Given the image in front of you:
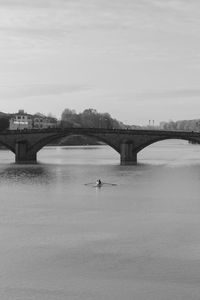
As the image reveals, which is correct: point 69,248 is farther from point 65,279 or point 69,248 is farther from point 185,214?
point 185,214

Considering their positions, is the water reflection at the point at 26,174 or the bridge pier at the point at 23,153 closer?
the water reflection at the point at 26,174

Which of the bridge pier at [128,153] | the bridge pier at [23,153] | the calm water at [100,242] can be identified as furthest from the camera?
the bridge pier at [23,153]

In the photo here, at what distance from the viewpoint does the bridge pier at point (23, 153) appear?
9519 cm

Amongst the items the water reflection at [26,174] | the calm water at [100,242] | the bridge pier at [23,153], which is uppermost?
the bridge pier at [23,153]

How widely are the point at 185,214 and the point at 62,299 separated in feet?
62.9

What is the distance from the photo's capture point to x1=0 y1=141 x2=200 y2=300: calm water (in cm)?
2391

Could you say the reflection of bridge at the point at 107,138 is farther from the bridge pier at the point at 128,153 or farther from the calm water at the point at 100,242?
the calm water at the point at 100,242

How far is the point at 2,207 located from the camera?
43.8 metres

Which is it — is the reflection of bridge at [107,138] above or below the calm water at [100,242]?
above

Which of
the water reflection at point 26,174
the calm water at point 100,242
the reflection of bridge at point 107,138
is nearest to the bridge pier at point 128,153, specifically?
the reflection of bridge at point 107,138

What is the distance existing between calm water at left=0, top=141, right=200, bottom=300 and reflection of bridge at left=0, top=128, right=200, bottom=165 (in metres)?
35.9

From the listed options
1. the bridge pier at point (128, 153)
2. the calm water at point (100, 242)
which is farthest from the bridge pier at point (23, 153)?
the calm water at point (100, 242)

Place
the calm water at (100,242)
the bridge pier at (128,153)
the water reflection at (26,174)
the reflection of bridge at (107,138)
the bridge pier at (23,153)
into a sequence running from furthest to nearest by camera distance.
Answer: the bridge pier at (23,153), the reflection of bridge at (107,138), the bridge pier at (128,153), the water reflection at (26,174), the calm water at (100,242)

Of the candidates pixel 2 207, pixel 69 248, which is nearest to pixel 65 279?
pixel 69 248
